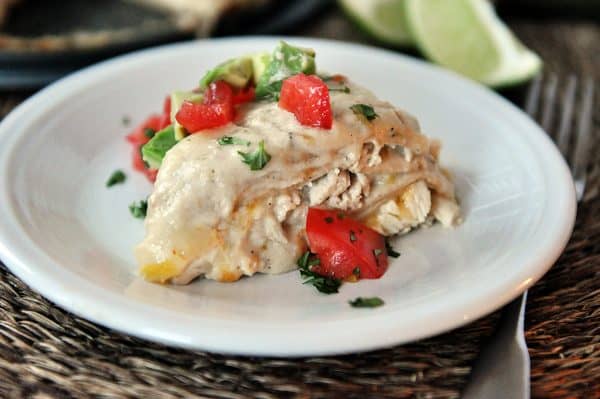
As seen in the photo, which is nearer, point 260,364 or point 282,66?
point 260,364

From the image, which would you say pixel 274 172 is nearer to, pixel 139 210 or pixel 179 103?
pixel 179 103

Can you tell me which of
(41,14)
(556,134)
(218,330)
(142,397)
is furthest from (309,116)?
(41,14)

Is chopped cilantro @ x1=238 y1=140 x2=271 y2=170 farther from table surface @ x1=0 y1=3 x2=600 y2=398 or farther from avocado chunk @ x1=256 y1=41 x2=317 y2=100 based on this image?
table surface @ x1=0 y1=3 x2=600 y2=398

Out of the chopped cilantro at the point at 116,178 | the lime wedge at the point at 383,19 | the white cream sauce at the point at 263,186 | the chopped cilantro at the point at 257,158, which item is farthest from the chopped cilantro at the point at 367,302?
the lime wedge at the point at 383,19

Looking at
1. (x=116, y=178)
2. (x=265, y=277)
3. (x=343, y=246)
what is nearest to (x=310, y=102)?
(x=343, y=246)

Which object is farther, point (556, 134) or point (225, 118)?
point (556, 134)

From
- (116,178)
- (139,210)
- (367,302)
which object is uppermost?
(116,178)

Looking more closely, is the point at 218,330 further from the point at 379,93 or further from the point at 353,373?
the point at 379,93
